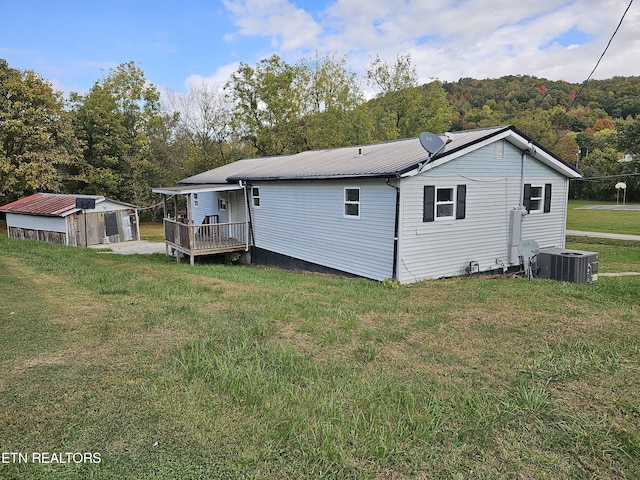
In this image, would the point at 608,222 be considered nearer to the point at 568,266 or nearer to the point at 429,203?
the point at 568,266

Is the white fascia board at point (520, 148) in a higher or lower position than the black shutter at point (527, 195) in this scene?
higher

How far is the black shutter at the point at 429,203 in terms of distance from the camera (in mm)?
10281

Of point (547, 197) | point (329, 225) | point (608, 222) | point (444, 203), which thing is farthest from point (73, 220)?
point (608, 222)

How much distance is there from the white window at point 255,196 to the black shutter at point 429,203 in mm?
7295

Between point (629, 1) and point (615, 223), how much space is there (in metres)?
21.4

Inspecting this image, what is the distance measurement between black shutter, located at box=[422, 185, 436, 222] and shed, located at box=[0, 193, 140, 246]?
757 inches

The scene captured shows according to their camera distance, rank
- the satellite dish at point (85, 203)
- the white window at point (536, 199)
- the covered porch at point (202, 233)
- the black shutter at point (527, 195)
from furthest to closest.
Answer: the satellite dish at point (85, 203)
the covered porch at point (202, 233)
the white window at point (536, 199)
the black shutter at point (527, 195)

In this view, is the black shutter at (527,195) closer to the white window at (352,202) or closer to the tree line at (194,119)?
the white window at (352,202)


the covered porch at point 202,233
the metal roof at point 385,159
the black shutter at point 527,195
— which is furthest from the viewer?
the covered porch at point 202,233

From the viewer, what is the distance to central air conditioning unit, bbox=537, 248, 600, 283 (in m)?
10.2

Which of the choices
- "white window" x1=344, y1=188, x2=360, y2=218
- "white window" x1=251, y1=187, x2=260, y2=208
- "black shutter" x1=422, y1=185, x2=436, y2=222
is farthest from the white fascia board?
"white window" x1=251, y1=187, x2=260, y2=208

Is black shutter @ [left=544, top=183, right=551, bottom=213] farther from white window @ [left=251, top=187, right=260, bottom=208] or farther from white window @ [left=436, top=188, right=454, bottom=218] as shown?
white window @ [left=251, top=187, right=260, bottom=208]

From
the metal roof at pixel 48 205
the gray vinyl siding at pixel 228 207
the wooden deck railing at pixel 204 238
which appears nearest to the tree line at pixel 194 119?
the metal roof at pixel 48 205

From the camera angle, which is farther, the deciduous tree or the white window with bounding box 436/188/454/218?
the deciduous tree
